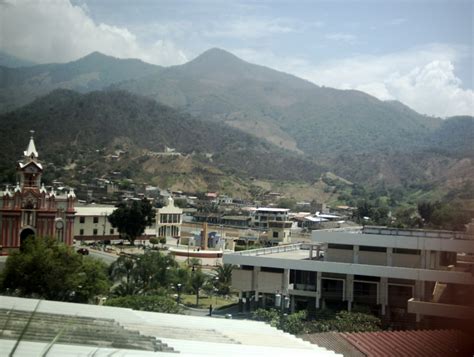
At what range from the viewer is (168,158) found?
3722cm

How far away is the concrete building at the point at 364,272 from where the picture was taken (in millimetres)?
8922

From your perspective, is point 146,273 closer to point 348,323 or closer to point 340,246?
point 340,246

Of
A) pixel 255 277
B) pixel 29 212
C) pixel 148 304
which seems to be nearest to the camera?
pixel 148 304

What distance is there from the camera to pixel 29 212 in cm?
1176

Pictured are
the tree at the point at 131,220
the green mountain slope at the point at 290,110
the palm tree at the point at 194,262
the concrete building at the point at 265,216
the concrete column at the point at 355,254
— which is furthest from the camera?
the green mountain slope at the point at 290,110

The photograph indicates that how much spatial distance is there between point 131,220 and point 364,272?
9317 millimetres

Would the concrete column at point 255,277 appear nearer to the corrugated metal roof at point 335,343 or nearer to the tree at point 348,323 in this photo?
the tree at point 348,323

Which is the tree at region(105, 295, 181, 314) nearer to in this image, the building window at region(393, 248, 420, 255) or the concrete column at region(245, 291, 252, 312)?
the concrete column at region(245, 291, 252, 312)

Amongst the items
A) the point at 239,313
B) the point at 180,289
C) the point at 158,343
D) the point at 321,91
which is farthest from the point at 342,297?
the point at 321,91

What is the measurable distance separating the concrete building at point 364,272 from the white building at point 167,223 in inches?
402

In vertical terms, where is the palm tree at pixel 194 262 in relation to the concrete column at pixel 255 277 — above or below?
below

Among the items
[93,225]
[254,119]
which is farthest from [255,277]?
[254,119]

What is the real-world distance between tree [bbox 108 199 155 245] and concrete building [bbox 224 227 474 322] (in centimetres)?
749

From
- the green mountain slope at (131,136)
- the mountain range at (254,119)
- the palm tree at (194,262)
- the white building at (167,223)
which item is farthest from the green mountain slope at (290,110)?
the palm tree at (194,262)
